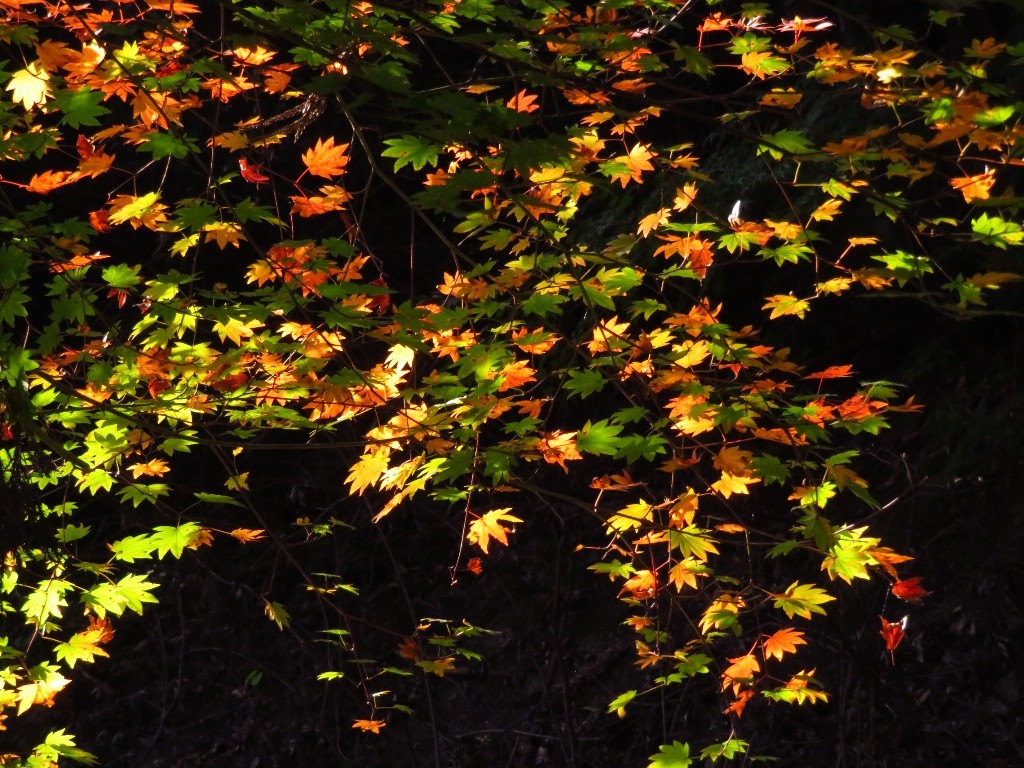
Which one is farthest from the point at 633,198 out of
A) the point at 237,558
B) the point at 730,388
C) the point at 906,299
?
the point at 237,558

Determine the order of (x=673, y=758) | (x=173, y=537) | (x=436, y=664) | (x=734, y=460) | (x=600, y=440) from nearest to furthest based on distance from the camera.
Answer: (x=600, y=440)
(x=173, y=537)
(x=734, y=460)
(x=673, y=758)
(x=436, y=664)

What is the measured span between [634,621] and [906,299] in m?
2.87

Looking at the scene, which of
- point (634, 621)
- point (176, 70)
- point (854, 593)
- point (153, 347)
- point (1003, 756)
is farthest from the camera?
point (854, 593)

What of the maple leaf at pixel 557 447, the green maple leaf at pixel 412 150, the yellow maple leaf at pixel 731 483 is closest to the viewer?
the green maple leaf at pixel 412 150

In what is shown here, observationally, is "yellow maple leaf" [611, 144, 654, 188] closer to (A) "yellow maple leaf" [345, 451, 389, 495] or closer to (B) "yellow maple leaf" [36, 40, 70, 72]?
(A) "yellow maple leaf" [345, 451, 389, 495]

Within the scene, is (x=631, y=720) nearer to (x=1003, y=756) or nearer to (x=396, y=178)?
(x=1003, y=756)

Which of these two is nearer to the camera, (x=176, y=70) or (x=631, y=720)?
(x=176, y=70)

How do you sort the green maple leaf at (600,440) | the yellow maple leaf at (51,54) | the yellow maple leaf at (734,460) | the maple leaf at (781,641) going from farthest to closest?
the maple leaf at (781,641) → the yellow maple leaf at (734,460) → the green maple leaf at (600,440) → the yellow maple leaf at (51,54)

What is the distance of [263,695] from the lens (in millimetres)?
6348

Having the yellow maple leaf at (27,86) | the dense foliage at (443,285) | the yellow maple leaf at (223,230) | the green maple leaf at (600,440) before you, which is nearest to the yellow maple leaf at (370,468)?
the dense foliage at (443,285)

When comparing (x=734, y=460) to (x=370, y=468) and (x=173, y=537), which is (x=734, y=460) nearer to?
(x=370, y=468)

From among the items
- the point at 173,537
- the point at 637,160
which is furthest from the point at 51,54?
the point at 637,160

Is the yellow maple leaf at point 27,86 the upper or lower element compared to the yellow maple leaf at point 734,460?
upper

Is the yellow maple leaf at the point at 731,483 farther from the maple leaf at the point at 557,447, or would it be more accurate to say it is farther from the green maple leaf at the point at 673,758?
the green maple leaf at the point at 673,758
